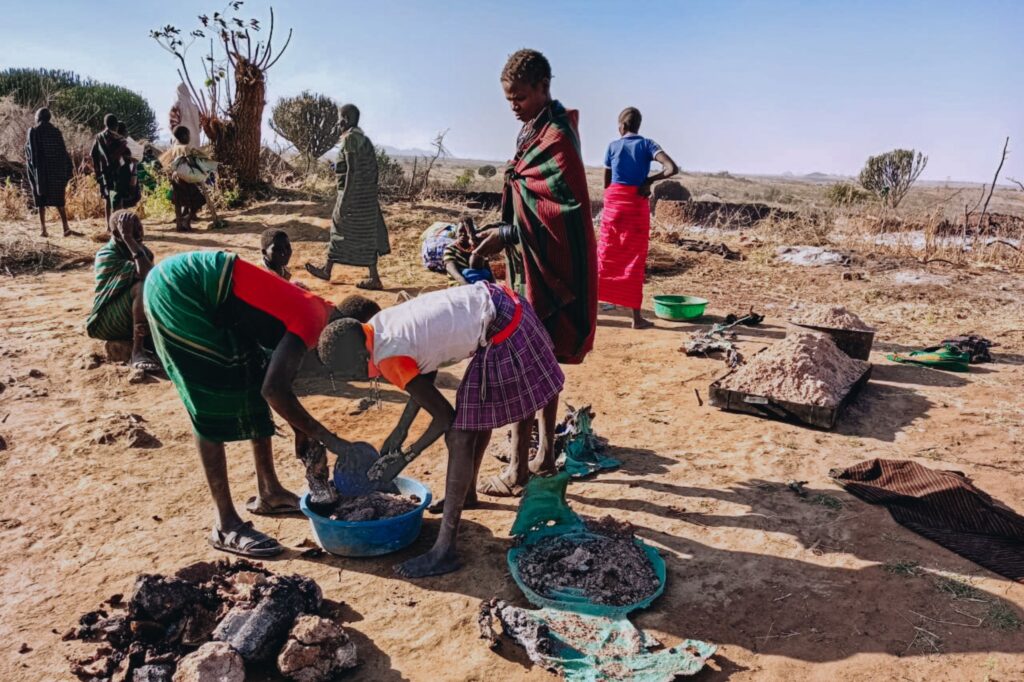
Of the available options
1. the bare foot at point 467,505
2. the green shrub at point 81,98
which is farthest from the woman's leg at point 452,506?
the green shrub at point 81,98

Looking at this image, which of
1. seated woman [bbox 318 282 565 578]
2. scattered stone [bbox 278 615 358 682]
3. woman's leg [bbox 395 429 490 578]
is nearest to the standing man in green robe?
seated woman [bbox 318 282 565 578]

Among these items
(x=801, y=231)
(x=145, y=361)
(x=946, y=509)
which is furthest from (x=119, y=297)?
(x=801, y=231)

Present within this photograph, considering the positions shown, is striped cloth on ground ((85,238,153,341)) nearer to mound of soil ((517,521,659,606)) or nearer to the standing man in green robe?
the standing man in green robe

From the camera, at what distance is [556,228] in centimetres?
317

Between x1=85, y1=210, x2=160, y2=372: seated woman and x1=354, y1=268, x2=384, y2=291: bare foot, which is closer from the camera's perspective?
x1=85, y1=210, x2=160, y2=372: seated woman

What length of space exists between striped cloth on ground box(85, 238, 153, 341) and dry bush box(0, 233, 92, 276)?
3744 mm

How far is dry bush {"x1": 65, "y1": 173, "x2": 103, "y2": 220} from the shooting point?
10812 millimetres

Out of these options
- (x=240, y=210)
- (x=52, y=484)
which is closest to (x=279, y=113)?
(x=240, y=210)

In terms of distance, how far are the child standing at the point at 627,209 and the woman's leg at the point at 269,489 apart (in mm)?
3405

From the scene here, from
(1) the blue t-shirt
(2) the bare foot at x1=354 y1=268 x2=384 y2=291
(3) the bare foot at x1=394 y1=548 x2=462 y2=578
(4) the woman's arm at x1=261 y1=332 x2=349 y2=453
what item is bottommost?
(3) the bare foot at x1=394 y1=548 x2=462 y2=578

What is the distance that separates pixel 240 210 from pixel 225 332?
9.24 m

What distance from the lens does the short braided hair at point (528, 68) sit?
10.0 ft

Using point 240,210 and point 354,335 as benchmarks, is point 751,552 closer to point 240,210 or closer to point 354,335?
point 354,335

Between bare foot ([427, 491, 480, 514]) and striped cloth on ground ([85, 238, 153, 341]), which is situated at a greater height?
striped cloth on ground ([85, 238, 153, 341])
